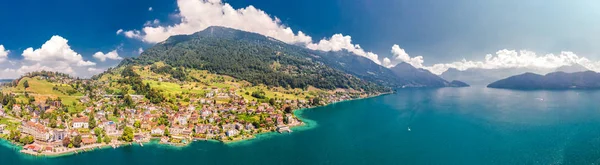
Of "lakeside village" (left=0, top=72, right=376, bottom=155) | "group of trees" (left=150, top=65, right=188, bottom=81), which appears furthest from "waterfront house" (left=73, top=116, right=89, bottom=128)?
"group of trees" (left=150, top=65, right=188, bottom=81)

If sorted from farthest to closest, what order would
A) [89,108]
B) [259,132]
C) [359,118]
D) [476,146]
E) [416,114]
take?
[416,114], [359,118], [89,108], [259,132], [476,146]

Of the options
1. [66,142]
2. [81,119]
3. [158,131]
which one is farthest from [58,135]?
[158,131]

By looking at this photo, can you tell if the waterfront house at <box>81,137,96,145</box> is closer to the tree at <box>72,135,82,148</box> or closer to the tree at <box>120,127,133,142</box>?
the tree at <box>72,135,82,148</box>

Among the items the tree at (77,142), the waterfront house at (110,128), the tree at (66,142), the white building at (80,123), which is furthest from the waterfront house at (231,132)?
the white building at (80,123)

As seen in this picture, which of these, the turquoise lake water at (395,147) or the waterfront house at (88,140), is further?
the waterfront house at (88,140)

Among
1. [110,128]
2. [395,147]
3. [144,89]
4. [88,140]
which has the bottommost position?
[395,147]

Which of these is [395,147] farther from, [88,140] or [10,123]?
[10,123]

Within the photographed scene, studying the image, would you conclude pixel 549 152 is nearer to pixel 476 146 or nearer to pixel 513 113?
pixel 476 146

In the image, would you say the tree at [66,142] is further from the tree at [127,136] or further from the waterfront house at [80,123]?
the waterfront house at [80,123]

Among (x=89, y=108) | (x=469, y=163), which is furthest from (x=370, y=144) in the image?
(x=89, y=108)
